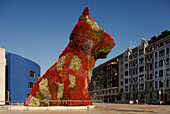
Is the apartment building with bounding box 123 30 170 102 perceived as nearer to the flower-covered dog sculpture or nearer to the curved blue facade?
the curved blue facade

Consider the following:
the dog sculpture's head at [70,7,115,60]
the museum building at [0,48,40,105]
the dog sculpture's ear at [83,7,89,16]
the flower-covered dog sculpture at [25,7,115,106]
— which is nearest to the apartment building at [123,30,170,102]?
the museum building at [0,48,40,105]

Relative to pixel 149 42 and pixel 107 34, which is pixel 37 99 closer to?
pixel 107 34

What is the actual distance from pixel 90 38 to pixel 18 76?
32762 mm

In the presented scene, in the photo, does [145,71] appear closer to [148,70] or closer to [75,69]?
[148,70]

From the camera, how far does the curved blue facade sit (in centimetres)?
4509

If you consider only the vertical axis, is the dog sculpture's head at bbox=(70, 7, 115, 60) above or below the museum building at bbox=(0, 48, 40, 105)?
above

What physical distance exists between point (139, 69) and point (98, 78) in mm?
35918

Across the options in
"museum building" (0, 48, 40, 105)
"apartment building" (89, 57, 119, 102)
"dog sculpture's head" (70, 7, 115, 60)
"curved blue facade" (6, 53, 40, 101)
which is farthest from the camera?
"apartment building" (89, 57, 119, 102)

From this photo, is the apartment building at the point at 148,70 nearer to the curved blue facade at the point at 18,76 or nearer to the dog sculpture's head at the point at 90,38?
the curved blue facade at the point at 18,76

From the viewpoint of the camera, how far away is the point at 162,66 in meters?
57.9

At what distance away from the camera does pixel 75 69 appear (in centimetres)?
1934

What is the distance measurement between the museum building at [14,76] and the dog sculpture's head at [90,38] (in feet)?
84.3

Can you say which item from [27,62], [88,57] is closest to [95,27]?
[88,57]

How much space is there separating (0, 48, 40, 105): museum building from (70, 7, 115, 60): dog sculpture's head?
2570 cm
